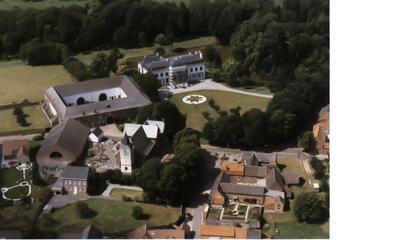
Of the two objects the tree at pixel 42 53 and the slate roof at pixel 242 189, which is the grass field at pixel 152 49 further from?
the slate roof at pixel 242 189

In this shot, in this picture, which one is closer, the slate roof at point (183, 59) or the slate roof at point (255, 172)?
the slate roof at point (255, 172)

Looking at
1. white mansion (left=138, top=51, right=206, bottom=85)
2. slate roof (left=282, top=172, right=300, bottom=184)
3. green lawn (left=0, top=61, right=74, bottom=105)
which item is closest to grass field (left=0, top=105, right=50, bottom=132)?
green lawn (left=0, top=61, right=74, bottom=105)

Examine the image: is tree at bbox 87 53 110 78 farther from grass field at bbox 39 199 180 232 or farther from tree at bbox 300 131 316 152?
tree at bbox 300 131 316 152

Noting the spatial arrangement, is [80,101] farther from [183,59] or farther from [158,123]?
[183,59]

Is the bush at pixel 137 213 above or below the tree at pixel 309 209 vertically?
above

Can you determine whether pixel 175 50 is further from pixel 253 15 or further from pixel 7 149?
pixel 7 149

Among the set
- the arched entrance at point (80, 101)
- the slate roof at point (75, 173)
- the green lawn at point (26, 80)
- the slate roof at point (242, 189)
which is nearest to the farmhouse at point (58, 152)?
the slate roof at point (75, 173)

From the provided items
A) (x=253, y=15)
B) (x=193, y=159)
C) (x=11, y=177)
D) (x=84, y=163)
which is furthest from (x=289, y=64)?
(x=11, y=177)
